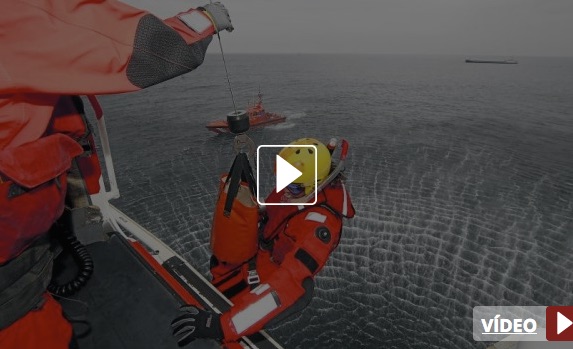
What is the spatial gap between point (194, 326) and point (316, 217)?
1.80m

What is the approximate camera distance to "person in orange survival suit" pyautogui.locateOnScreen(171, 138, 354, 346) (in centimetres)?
304

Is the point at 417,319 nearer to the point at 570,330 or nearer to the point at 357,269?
the point at 357,269

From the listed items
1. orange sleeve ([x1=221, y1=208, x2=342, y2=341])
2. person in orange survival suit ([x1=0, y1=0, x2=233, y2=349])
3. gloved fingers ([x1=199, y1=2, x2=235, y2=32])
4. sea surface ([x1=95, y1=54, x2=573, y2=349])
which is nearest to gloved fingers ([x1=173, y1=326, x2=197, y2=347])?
orange sleeve ([x1=221, y1=208, x2=342, y2=341])

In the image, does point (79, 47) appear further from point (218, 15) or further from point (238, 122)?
point (238, 122)

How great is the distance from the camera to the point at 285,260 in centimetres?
354

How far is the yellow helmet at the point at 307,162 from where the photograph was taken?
4.07 m

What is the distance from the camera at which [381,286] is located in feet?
32.5

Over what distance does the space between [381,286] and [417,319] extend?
1389mm

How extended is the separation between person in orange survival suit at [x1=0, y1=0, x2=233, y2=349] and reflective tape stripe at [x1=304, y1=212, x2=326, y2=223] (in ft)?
7.97

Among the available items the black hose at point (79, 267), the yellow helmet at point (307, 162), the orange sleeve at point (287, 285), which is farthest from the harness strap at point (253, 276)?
the black hose at point (79, 267)
